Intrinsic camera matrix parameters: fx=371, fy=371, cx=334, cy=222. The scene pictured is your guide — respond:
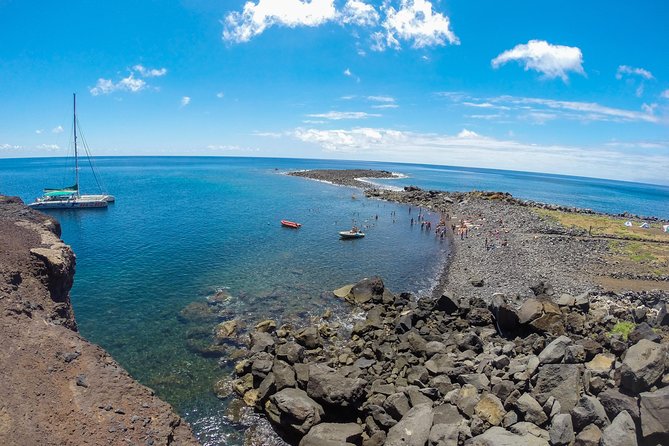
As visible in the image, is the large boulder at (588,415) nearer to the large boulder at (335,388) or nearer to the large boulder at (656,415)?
the large boulder at (656,415)

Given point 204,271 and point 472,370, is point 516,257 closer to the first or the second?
point 472,370

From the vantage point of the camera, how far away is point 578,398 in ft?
59.3

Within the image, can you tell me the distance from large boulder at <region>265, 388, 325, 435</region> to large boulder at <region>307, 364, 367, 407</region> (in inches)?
25.0

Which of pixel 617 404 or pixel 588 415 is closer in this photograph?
pixel 588 415

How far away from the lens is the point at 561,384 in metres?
19.0


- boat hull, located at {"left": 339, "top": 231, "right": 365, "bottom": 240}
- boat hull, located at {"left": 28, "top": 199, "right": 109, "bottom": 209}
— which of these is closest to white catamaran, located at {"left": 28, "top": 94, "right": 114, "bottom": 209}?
boat hull, located at {"left": 28, "top": 199, "right": 109, "bottom": 209}

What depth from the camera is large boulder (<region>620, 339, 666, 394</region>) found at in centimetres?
1738

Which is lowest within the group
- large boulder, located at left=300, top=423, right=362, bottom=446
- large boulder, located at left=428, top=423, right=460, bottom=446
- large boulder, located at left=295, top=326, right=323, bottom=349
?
large boulder, located at left=300, top=423, right=362, bottom=446

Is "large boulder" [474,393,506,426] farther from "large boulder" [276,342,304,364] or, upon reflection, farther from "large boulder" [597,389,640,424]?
"large boulder" [276,342,304,364]

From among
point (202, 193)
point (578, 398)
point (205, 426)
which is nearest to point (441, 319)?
point (578, 398)

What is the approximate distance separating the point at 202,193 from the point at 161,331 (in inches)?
4202

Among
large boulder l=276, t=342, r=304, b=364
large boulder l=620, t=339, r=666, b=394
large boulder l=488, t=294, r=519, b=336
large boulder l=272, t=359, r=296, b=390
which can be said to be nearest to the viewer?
large boulder l=620, t=339, r=666, b=394

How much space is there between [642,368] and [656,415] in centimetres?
342

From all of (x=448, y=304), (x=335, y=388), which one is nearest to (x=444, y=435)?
(x=335, y=388)
